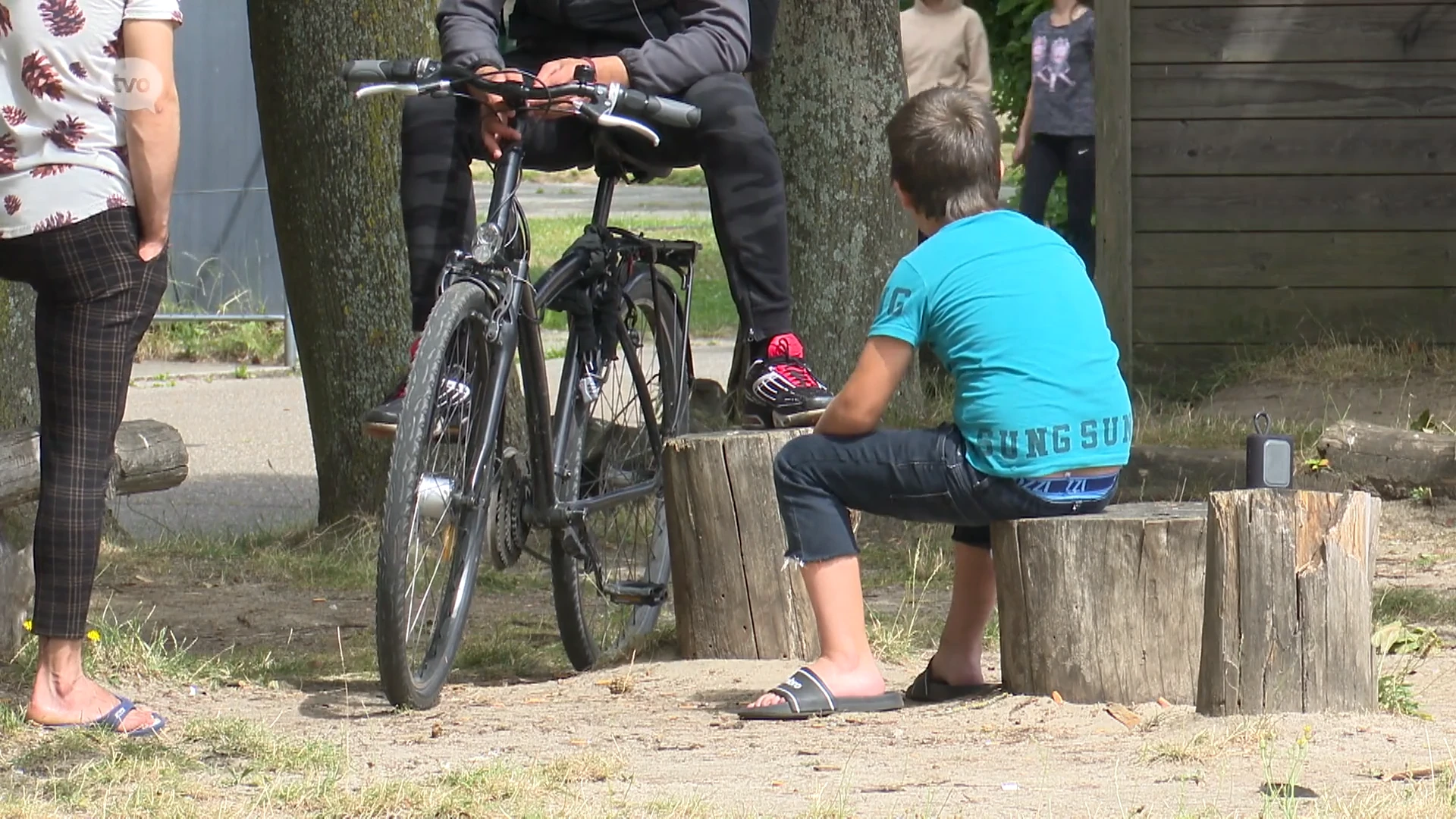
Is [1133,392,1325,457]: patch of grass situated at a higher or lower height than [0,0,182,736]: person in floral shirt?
lower

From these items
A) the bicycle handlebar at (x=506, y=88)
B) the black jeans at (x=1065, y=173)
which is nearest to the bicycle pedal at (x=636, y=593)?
the bicycle handlebar at (x=506, y=88)

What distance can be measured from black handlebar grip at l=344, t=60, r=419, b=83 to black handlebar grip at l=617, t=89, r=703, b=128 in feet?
1.39

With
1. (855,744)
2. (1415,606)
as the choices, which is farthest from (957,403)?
→ (1415,606)

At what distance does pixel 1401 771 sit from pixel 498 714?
1.81 meters

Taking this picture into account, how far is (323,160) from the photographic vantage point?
668 centimetres

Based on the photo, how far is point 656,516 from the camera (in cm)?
538

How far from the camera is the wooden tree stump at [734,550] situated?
473 centimetres

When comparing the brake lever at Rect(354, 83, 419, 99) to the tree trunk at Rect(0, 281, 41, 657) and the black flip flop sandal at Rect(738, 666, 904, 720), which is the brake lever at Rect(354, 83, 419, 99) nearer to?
the black flip flop sandal at Rect(738, 666, 904, 720)

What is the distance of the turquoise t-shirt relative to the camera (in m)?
4.13

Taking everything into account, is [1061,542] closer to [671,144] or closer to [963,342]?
[963,342]

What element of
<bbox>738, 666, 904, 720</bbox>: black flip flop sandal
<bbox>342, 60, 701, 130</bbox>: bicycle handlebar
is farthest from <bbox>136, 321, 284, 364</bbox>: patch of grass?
<bbox>738, 666, 904, 720</bbox>: black flip flop sandal

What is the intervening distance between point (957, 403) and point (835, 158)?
3518mm

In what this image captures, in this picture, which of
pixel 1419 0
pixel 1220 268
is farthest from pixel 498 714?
pixel 1419 0

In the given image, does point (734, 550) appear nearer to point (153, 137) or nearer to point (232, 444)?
point (153, 137)
